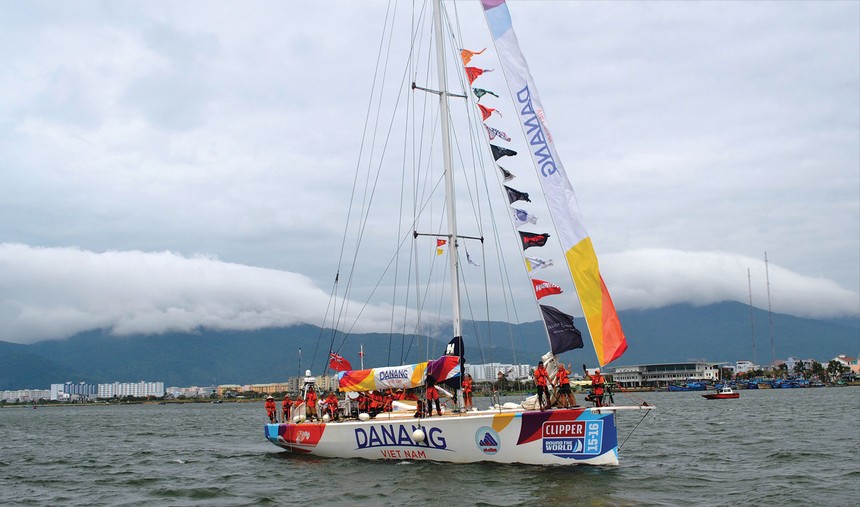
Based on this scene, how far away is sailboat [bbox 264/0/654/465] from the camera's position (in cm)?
1853

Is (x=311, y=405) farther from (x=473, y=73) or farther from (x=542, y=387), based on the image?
(x=473, y=73)

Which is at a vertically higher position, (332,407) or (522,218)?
(522,218)

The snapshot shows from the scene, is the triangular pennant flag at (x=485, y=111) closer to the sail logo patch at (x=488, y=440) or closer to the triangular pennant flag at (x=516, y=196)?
the triangular pennant flag at (x=516, y=196)

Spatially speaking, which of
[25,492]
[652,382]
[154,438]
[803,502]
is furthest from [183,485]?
[652,382]

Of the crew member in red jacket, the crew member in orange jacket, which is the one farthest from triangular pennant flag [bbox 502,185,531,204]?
the crew member in orange jacket

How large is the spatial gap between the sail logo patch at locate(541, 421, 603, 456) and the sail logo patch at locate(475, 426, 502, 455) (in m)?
1.25

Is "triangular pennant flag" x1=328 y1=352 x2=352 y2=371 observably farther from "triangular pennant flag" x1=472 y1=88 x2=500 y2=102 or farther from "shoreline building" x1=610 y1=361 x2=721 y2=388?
"shoreline building" x1=610 y1=361 x2=721 y2=388

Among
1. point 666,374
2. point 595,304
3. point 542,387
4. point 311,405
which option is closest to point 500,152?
point 595,304

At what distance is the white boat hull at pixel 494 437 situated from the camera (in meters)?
18.4

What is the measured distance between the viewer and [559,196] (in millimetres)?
19719

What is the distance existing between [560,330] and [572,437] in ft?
8.73

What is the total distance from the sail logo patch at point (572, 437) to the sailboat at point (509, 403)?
0.02 metres

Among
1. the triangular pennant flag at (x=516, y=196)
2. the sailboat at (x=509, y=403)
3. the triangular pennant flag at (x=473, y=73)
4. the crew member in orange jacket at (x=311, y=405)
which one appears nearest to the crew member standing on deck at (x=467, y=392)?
the sailboat at (x=509, y=403)

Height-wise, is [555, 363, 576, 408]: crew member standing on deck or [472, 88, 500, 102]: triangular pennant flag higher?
[472, 88, 500, 102]: triangular pennant flag
